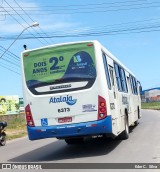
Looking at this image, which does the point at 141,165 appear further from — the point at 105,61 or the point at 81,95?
the point at 105,61

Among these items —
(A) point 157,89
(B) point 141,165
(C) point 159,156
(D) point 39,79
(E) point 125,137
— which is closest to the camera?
(B) point 141,165

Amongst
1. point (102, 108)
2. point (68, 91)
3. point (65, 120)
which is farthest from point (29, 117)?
point (102, 108)

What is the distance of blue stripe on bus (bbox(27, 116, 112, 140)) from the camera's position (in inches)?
463

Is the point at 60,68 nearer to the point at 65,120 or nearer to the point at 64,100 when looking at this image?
the point at 64,100

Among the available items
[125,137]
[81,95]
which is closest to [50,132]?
[81,95]

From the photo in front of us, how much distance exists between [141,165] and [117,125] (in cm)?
353

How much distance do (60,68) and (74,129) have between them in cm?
184

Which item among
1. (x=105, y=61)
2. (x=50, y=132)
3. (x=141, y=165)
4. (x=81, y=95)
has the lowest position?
(x=141, y=165)

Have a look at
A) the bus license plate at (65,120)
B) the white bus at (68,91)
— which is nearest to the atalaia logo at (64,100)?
the white bus at (68,91)

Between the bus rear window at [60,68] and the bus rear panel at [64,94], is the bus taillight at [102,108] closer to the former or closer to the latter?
the bus rear panel at [64,94]

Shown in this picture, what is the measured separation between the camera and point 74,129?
11914 millimetres

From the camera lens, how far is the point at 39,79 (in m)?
12.4

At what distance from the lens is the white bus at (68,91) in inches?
467

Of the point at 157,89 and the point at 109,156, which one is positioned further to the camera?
the point at 157,89
